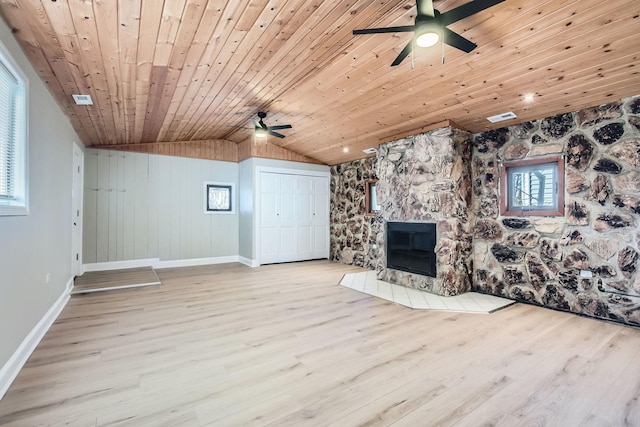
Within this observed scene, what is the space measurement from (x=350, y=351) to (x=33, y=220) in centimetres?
310

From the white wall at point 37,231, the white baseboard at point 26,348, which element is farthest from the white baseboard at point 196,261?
the white baseboard at point 26,348

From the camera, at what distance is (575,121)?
3750 millimetres

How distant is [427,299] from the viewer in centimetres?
433

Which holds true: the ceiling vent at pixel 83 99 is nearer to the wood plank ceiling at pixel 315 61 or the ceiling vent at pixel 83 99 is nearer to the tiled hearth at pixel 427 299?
the wood plank ceiling at pixel 315 61

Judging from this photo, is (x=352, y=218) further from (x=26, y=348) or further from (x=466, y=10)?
(x=26, y=348)

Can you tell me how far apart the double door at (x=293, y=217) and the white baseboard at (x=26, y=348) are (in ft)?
12.7

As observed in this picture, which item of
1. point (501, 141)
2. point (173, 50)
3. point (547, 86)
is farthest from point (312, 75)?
point (501, 141)

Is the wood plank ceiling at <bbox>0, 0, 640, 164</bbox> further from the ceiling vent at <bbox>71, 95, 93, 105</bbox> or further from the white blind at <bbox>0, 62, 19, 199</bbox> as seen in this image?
the white blind at <bbox>0, 62, 19, 199</bbox>

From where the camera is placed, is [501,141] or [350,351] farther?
[501,141]

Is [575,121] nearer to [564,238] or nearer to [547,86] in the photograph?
[547,86]

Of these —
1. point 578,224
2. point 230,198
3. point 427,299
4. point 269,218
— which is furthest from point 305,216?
point 578,224

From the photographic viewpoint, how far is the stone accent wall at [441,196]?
14.7ft

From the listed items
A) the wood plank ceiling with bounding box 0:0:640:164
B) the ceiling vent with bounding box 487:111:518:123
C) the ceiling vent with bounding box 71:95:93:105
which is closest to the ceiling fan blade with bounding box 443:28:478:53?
the wood plank ceiling with bounding box 0:0:640:164

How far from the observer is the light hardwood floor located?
1860mm
